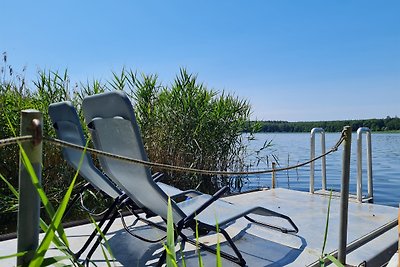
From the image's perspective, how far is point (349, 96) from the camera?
13008mm

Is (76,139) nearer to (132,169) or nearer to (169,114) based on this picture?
(132,169)

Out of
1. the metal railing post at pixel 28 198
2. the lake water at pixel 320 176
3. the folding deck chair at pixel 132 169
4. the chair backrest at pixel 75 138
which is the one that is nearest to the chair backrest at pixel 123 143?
the folding deck chair at pixel 132 169

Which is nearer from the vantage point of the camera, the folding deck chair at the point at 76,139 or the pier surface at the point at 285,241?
the pier surface at the point at 285,241

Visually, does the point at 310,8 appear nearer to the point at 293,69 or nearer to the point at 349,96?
the point at 293,69

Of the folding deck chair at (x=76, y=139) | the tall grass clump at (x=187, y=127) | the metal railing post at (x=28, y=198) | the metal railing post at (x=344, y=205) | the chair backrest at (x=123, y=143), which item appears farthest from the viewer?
the tall grass clump at (x=187, y=127)

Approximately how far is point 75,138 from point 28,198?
1892 millimetres

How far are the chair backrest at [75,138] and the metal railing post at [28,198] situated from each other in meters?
1.78

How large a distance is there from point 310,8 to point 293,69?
13.3ft

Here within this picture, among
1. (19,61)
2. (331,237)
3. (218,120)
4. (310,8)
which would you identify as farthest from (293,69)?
(331,237)

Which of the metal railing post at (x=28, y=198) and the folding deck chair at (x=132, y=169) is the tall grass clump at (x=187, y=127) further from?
the metal railing post at (x=28, y=198)

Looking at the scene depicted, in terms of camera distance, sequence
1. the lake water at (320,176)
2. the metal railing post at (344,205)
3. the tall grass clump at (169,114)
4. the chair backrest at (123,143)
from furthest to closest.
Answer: the lake water at (320,176)
the tall grass clump at (169,114)
the metal railing post at (344,205)
the chair backrest at (123,143)

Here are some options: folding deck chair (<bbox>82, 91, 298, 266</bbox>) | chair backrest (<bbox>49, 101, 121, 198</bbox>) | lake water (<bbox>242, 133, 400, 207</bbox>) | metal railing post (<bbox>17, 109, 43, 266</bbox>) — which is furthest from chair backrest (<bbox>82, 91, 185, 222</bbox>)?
lake water (<bbox>242, 133, 400, 207</bbox>)

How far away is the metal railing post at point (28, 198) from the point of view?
2.68 feet

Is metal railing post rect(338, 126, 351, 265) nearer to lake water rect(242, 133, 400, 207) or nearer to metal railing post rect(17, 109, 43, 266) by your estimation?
→ lake water rect(242, 133, 400, 207)
